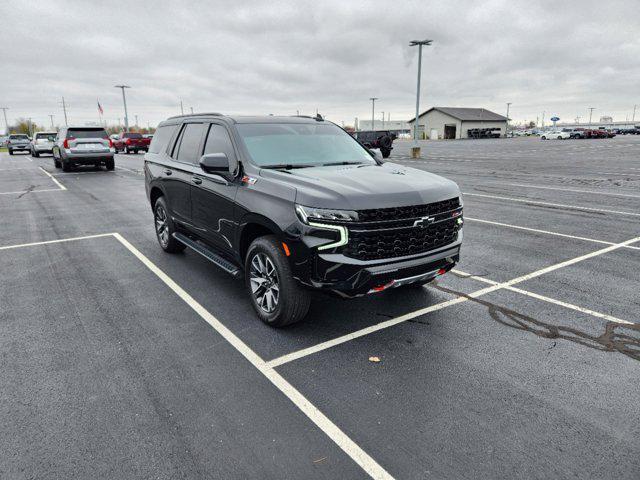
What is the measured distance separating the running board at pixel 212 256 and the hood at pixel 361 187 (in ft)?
3.63

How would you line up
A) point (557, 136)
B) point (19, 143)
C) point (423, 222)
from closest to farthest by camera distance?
point (423, 222) → point (19, 143) → point (557, 136)

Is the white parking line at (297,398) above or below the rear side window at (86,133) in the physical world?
below

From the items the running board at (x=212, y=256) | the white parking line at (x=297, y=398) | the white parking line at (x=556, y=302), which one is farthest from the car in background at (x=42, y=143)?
the white parking line at (x=556, y=302)

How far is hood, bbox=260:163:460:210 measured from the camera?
12.0 feet

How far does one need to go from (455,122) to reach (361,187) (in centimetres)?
9380

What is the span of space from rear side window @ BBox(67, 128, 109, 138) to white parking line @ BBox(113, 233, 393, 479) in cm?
1815

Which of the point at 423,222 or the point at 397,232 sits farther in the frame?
the point at 423,222

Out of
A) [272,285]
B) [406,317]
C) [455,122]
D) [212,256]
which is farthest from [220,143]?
[455,122]

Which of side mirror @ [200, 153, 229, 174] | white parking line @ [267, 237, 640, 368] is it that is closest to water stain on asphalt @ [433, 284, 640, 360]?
white parking line @ [267, 237, 640, 368]

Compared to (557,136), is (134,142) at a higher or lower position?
lower

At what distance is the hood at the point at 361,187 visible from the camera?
3648 millimetres

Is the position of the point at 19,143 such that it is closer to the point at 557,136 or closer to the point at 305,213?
the point at 305,213

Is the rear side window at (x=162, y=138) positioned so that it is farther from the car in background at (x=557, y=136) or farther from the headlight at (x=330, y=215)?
the car in background at (x=557, y=136)

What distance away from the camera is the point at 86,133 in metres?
20.3
